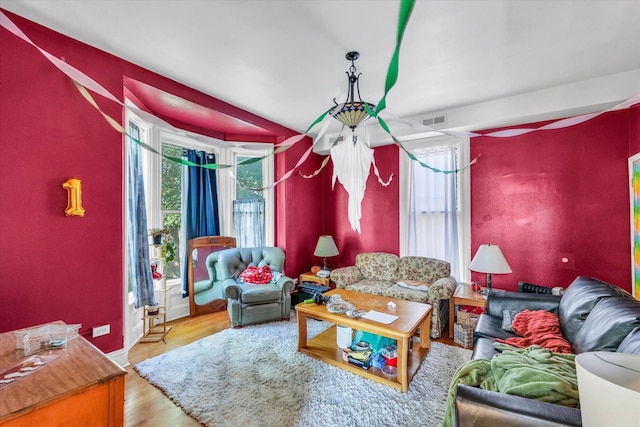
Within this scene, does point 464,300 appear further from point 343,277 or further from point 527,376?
point 527,376

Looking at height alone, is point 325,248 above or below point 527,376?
above

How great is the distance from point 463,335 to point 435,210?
1.77 m

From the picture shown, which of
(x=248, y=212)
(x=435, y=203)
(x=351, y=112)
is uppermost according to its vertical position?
(x=351, y=112)

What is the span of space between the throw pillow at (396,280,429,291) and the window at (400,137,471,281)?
614 mm

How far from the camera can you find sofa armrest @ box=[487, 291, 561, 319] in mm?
2383

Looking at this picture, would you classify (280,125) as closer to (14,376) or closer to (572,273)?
(14,376)

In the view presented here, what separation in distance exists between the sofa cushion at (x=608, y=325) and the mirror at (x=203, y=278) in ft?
11.7

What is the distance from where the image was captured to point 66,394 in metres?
1.01

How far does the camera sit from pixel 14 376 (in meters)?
1.11

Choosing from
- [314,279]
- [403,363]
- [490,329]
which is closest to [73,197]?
[403,363]

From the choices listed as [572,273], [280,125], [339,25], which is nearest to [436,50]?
[339,25]

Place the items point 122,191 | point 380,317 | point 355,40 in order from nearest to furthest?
point 355,40
point 380,317
point 122,191

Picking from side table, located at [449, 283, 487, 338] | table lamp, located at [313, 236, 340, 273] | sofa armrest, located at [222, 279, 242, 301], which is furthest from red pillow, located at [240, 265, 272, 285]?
side table, located at [449, 283, 487, 338]

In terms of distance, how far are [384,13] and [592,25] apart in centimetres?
155
